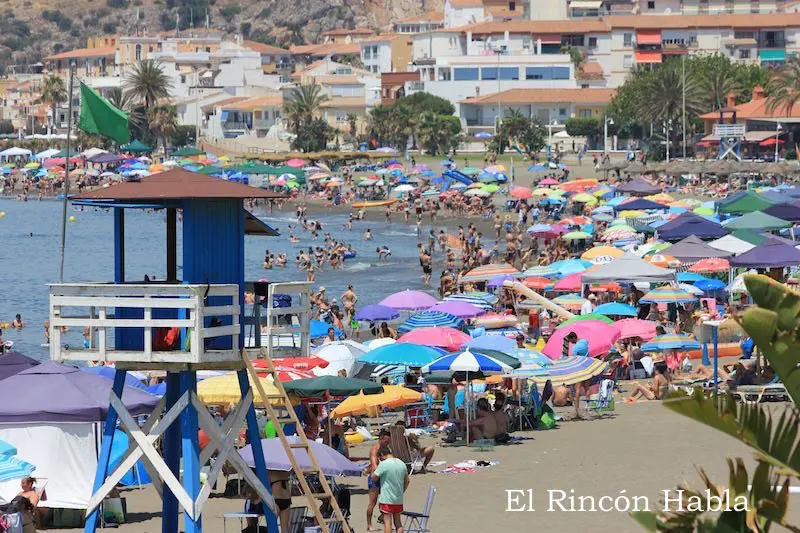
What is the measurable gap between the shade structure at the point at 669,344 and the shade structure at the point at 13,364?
9.55 m

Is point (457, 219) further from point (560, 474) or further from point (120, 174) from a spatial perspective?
point (560, 474)

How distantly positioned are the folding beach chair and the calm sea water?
19051 millimetres

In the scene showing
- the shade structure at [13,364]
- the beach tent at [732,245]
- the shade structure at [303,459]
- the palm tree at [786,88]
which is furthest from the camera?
the palm tree at [786,88]

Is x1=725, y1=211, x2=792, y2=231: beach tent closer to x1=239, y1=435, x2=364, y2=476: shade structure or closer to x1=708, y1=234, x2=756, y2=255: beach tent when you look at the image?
x1=708, y1=234, x2=756, y2=255: beach tent

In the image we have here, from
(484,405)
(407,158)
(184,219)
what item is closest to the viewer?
(184,219)

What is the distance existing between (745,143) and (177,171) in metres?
71.7

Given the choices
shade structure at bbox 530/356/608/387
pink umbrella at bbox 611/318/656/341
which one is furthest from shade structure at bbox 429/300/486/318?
shade structure at bbox 530/356/608/387

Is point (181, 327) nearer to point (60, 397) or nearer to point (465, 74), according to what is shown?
point (60, 397)

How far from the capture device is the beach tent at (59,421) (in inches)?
542

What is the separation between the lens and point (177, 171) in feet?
35.9

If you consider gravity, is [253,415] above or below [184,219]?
below

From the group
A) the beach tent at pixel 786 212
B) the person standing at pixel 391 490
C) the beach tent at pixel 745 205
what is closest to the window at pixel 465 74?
the beach tent at pixel 745 205

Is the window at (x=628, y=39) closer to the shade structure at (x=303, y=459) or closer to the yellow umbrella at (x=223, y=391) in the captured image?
the yellow umbrella at (x=223, y=391)

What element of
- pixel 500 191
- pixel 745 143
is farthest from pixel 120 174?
pixel 745 143
